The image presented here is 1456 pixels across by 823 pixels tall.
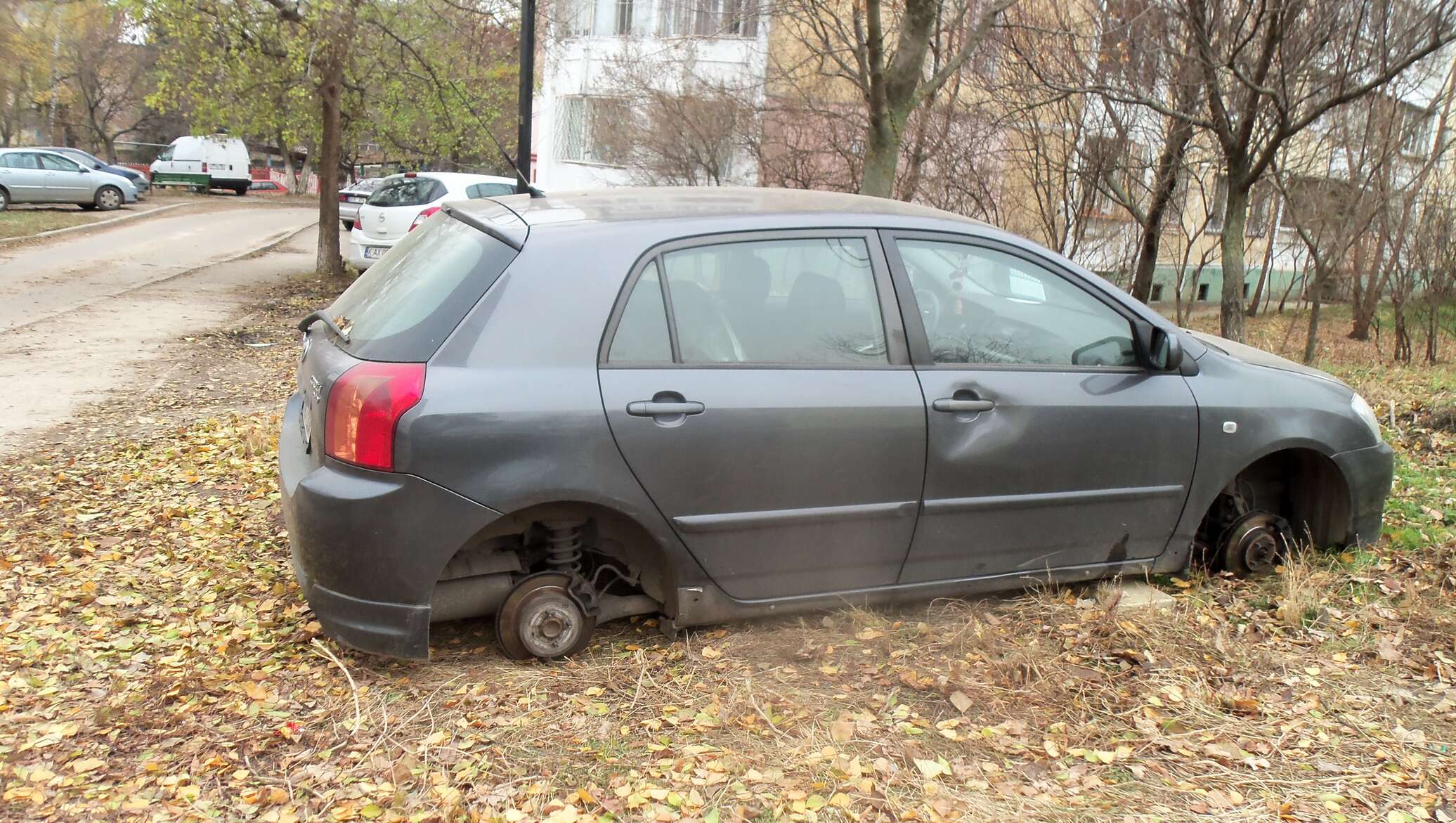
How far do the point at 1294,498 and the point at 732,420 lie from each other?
2764mm

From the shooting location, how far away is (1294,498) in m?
4.89

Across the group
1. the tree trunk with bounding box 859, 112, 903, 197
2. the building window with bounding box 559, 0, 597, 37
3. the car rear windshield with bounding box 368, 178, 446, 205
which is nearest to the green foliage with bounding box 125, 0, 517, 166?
the car rear windshield with bounding box 368, 178, 446, 205

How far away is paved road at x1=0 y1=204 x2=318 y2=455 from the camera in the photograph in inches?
325

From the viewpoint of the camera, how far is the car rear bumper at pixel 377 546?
11.2 feet

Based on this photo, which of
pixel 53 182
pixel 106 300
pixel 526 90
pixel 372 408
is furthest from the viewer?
pixel 53 182

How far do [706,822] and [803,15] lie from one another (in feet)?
42.2

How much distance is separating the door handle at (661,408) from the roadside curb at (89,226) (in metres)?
20.5

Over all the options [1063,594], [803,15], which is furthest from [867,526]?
[803,15]

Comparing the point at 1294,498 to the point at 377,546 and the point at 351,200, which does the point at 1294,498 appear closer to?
the point at 377,546

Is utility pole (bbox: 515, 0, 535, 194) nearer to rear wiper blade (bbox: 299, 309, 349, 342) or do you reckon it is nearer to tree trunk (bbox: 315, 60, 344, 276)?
tree trunk (bbox: 315, 60, 344, 276)

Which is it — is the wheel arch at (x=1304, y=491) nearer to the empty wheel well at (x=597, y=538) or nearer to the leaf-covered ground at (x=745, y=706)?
the leaf-covered ground at (x=745, y=706)

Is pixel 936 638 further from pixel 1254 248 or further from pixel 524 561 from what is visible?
pixel 1254 248

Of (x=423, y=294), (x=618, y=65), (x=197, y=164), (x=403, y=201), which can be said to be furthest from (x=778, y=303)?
(x=197, y=164)

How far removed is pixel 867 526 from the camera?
396 centimetres
